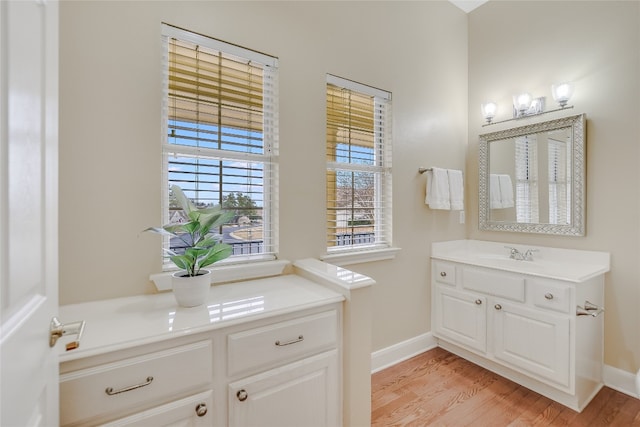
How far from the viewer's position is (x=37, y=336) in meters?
0.64

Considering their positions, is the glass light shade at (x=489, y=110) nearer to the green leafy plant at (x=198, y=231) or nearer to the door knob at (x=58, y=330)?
the green leafy plant at (x=198, y=231)

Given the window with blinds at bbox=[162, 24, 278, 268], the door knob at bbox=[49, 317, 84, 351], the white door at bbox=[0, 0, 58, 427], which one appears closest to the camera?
the white door at bbox=[0, 0, 58, 427]

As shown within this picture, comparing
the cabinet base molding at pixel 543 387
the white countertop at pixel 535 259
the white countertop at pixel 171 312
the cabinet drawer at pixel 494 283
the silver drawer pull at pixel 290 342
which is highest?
the white countertop at pixel 535 259

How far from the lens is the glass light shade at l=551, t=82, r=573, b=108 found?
224 cm

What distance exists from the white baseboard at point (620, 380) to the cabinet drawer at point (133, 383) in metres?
2.69

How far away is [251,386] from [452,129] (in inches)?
106

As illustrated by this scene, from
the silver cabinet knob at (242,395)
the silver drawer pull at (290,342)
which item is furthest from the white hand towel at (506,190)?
the silver cabinet knob at (242,395)

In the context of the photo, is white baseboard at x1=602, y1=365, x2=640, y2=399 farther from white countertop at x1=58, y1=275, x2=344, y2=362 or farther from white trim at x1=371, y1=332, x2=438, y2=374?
white countertop at x1=58, y1=275, x2=344, y2=362

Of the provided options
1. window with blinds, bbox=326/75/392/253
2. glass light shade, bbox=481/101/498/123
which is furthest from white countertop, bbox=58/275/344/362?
glass light shade, bbox=481/101/498/123

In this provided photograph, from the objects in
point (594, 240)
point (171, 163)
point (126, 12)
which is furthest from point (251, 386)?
point (594, 240)

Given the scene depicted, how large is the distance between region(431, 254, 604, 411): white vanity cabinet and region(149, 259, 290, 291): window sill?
1495mm

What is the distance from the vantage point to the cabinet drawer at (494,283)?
2.04 m

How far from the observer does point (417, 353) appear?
254 cm

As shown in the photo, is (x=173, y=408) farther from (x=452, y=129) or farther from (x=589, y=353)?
(x=452, y=129)
